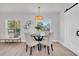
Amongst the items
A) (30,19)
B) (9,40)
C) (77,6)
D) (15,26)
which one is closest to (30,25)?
(30,19)

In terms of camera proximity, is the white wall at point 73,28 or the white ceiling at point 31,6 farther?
the white ceiling at point 31,6

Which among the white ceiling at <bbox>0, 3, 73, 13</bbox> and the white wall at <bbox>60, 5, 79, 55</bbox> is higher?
the white ceiling at <bbox>0, 3, 73, 13</bbox>

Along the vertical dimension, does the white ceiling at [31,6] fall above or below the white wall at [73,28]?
above

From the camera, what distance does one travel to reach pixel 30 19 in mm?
9414

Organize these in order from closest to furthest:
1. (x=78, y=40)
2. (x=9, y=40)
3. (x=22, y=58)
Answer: (x=22, y=58) < (x=78, y=40) < (x=9, y=40)

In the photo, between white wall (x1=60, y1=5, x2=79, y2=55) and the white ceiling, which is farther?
the white ceiling

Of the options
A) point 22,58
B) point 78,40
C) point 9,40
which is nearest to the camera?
point 22,58

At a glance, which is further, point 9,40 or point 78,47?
point 9,40

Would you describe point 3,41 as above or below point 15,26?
below

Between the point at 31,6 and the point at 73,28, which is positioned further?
the point at 31,6

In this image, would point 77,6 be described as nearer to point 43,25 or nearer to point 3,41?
point 43,25

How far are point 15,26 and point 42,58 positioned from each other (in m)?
8.99

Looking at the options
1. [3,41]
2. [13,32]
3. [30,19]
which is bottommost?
[3,41]

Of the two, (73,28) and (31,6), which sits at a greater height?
(31,6)
